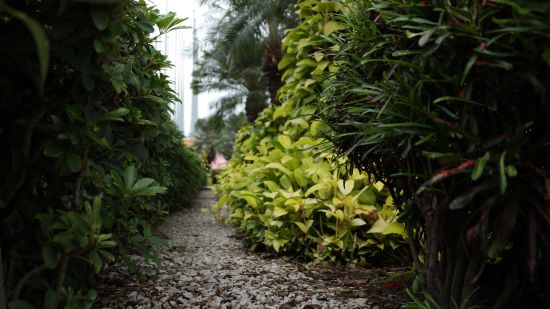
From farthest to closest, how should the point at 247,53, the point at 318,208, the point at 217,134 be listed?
the point at 217,134 < the point at 247,53 < the point at 318,208

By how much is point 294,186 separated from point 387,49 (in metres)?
1.66

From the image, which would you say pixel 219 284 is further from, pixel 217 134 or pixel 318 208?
pixel 217 134

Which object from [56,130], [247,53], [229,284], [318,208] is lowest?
[229,284]

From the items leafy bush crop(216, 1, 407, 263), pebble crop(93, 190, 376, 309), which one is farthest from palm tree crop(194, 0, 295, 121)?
pebble crop(93, 190, 376, 309)

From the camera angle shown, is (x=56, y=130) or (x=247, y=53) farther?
(x=247, y=53)

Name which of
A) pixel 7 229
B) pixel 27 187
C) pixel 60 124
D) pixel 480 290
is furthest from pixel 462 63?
pixel 7 229

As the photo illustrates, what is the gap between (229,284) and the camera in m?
2.04

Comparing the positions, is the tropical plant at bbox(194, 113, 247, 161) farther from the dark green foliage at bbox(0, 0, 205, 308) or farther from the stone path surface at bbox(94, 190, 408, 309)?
the dark green foliage at bbox(0, 0, 205, 308)

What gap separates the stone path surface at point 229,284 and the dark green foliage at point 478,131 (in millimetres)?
528

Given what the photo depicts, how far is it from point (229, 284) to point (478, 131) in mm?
1463

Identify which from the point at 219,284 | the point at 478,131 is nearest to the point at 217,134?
the point at 219,284

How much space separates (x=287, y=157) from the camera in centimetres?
305

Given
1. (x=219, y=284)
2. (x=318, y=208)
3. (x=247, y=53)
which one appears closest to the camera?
(x=219, y=284)

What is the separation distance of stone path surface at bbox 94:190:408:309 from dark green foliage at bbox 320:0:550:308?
1.73 feet
